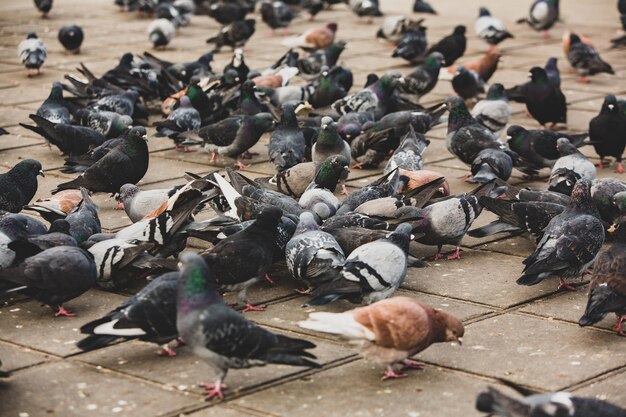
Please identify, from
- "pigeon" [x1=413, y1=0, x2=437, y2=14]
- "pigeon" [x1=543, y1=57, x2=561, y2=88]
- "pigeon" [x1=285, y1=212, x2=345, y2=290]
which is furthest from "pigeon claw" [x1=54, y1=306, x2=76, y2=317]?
"pigeon" [x1=413, y1=0, x2=437, y2=14]

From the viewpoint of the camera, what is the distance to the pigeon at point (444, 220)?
31.3 feet

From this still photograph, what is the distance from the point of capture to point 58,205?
10328 mm

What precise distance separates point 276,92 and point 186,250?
5614 mm

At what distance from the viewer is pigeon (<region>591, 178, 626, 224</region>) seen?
1016cm

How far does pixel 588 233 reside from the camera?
885 centimetres

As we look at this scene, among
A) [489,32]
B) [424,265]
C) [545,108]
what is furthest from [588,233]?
[489,32]

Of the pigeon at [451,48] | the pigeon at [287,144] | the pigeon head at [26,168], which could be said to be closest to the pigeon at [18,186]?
the pigeon head at [26,168]

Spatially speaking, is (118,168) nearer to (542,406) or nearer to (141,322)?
(141,322)

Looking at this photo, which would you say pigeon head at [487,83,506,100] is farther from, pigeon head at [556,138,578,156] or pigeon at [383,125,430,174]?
pigeon head at [556,138,578,156]

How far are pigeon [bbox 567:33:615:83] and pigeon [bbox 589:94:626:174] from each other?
461 centimetres

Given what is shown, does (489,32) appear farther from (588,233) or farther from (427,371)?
(427,371)

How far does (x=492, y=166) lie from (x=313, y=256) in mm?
3719

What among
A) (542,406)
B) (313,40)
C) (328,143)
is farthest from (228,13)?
(542,406)

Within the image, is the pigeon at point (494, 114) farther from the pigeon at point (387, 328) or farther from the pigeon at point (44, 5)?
the pigeon at point (44, 5)
